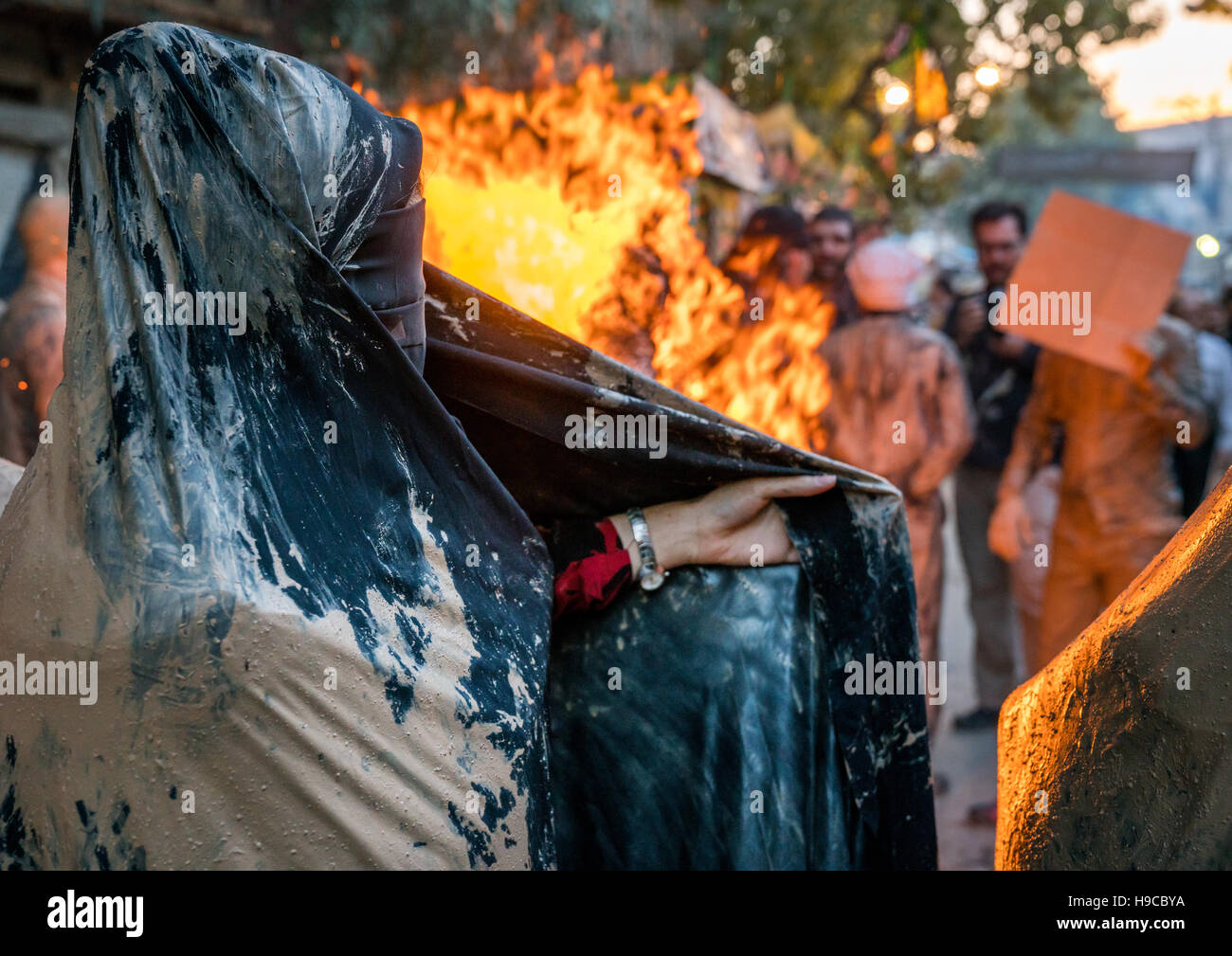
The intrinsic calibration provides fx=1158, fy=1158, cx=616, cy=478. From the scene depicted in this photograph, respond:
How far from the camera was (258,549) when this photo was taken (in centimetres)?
170

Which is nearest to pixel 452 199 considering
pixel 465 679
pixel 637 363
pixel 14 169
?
pixel 637 363

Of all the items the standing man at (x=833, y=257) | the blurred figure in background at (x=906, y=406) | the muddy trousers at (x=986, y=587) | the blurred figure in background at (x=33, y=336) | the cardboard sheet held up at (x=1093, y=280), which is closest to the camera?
the cardboard sheet held up at (x=1093, y=280)

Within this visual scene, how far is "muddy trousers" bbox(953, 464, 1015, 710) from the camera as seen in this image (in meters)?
6.05

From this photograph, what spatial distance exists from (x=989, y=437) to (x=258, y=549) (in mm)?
4990

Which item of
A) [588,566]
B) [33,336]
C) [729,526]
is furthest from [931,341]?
[33,336]

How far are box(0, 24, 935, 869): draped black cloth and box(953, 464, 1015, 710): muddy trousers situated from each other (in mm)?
4078

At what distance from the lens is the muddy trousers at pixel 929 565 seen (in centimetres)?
514

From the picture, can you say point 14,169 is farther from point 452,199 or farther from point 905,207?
point 905,207

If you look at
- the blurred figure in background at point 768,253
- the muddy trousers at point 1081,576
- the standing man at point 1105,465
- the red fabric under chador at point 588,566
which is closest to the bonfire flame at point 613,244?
the blurred figure in background at point 768,253

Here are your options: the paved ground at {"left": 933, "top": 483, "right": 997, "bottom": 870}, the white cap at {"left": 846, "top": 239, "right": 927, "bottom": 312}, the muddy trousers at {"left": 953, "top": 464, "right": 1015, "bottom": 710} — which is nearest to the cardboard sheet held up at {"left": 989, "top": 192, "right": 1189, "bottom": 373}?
the white cap at {"left": 846, "top": 239, "right": 927, "bottom": 312}

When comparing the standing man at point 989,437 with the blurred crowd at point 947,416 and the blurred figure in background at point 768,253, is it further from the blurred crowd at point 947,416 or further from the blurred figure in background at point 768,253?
the blurred figure in background at point 768,253

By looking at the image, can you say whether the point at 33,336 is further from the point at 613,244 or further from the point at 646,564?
the point at 646,564

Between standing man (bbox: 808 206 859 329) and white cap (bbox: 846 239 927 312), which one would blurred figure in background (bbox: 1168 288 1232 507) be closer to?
white cap (bbox: 846 239 927 312)

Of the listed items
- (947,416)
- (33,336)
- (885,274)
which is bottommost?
(947,416)
